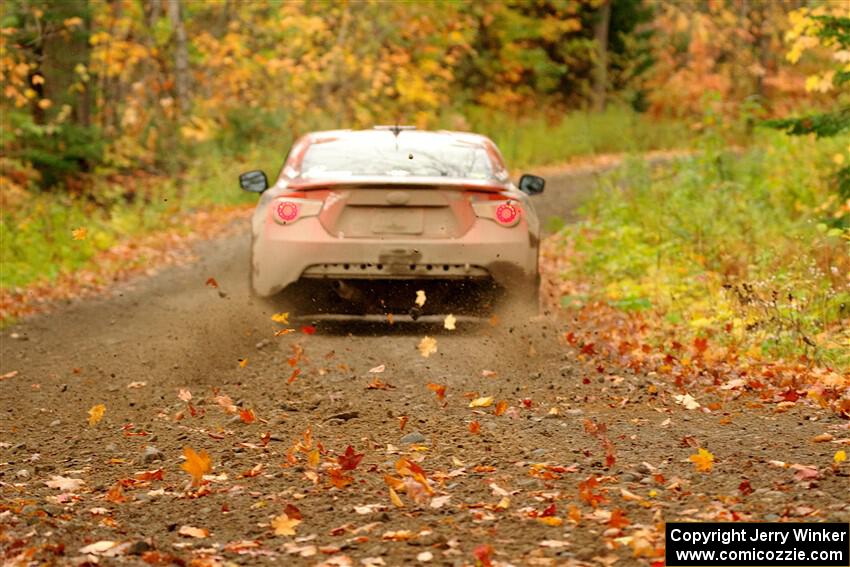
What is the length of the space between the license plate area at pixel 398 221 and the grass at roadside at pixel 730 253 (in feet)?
7.47

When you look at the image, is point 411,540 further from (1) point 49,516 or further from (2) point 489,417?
(2) point 489,417

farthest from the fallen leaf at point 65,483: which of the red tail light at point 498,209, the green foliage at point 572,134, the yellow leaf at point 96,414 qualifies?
the green foliage at point 572,134

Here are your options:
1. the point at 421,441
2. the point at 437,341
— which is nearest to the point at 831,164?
the point at 437,341

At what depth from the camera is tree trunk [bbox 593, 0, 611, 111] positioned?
36.9m

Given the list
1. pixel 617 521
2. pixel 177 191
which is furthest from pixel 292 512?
pixel 177 191

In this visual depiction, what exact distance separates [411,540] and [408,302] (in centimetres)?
429

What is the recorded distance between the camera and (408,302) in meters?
9.12

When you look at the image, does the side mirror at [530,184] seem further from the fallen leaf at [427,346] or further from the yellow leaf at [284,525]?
the yellow leaf at [284,525]

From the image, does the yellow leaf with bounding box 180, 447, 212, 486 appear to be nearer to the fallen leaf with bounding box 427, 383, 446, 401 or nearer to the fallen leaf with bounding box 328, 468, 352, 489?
the fallen leaf with bounding box 328, 468, 352, 489

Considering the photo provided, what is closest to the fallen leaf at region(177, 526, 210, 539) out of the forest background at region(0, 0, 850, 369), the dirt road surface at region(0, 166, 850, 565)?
the dirt road surface at region(0, 166, 850, 565)

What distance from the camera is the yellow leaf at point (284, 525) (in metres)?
5.10

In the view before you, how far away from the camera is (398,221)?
8812 millimetres

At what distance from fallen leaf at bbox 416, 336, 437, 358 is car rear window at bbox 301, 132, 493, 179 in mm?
1346

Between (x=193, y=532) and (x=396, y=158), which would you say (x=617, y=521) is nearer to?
(x=193, y=532)
